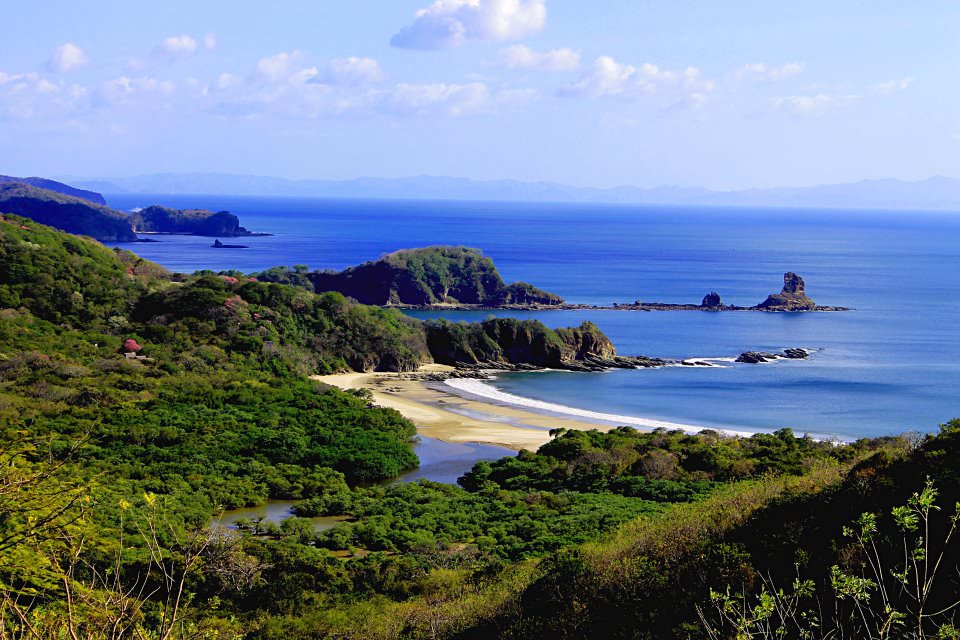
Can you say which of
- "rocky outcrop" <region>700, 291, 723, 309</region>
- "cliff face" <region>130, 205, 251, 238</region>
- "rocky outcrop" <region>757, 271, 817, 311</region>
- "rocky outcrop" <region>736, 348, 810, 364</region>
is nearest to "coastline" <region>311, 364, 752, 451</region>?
"rocky outcrop" <region>736, 348, 810, 364</region>

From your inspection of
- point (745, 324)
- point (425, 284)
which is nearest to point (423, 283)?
point (425, 284)

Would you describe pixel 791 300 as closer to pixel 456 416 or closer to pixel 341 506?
pixel 456 416

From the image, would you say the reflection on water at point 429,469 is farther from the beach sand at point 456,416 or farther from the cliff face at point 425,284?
the cliff face at point 425,284

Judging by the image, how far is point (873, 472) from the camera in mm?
17781

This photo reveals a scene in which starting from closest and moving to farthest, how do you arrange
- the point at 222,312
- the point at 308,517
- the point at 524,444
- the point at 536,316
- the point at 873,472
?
the point at 873,472
the point at 308,517
the point at 524,444
the point at 222,312
the point at 536,316

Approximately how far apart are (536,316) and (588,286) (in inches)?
922

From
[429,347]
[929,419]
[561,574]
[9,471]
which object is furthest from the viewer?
[429,347]

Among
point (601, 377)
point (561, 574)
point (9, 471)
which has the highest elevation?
point (9, 471)

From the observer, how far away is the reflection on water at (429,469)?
26469mm

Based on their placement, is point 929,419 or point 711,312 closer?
point 929,419

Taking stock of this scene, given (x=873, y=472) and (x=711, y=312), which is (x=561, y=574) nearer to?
(x=873, y=472)

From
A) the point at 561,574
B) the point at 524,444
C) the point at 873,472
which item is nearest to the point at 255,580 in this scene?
the point at 561,574

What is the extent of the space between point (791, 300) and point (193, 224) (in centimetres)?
13741

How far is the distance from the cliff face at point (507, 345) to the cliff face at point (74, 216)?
374 ft
